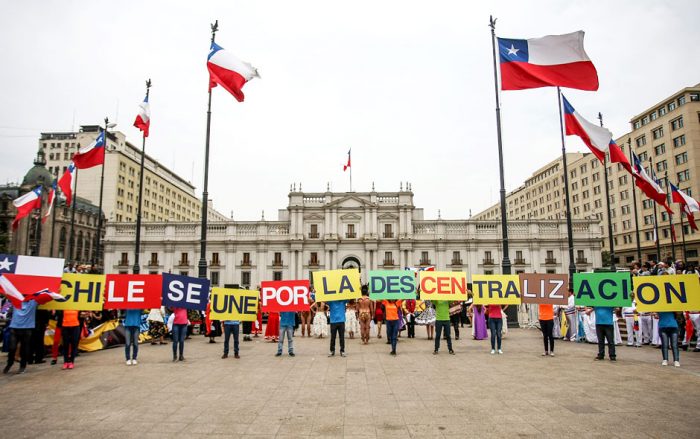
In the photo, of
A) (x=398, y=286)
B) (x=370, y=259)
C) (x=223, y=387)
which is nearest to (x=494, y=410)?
(x=223, y=387)

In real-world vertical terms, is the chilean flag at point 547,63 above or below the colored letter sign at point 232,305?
above

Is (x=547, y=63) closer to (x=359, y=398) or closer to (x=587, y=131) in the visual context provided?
(x=587, y=131)

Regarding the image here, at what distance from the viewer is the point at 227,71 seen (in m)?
15.8

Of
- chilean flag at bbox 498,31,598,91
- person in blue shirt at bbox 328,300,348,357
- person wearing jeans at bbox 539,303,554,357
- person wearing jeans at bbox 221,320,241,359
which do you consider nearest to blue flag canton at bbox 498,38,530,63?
chilean flag at bbox 498,31,598,91

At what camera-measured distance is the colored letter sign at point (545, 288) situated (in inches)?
510

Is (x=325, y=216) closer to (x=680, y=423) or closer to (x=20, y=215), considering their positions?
(x=20, y=215)

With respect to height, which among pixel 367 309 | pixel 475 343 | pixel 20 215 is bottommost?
pixel 475 343

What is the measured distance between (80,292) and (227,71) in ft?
29.2

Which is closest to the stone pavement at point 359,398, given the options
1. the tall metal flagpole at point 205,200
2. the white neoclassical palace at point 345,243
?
the tall metal flagpole at point 205,200

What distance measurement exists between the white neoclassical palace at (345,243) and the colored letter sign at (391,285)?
4469cm

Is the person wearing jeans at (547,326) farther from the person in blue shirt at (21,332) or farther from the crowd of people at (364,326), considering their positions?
the person in blue shirt at (21,332)

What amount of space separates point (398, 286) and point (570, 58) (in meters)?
9.35

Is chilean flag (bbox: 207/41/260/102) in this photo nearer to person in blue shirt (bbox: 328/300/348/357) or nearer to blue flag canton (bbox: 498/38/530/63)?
person in blue shirt (bbox: 328/300/348/357)

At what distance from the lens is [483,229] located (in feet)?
199
